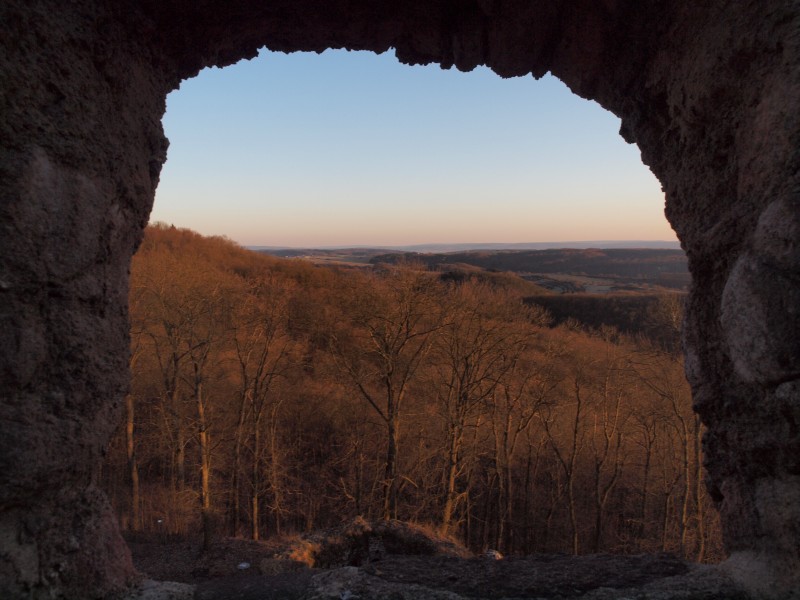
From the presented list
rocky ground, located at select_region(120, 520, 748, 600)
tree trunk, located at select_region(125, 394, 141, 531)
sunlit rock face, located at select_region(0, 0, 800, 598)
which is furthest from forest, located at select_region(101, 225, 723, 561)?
sunlit rock face, located at select_region(0, 0, 800, 598)

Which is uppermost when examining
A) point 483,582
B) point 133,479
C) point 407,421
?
point 483,582

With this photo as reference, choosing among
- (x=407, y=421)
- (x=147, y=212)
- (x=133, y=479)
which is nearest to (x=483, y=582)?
(x=147, y=212)

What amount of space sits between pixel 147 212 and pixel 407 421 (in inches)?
641

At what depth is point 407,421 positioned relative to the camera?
61.2 feet

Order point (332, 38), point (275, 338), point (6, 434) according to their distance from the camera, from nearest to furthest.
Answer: point (6, 434) < point (332, 38) < point (275, 338)

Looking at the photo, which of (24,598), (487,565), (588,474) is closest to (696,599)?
(487,565)

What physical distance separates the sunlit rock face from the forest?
12.7 metres

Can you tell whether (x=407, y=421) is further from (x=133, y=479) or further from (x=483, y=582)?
(x=483, y=582)

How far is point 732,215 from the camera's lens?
2.67 meters

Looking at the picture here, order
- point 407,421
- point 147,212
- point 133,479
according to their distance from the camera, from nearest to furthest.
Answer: point 147,212 < point 133,479 < point 407,421

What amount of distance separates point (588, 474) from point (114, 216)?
21.3 m

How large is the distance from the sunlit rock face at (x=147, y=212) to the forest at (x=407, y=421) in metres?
12.7

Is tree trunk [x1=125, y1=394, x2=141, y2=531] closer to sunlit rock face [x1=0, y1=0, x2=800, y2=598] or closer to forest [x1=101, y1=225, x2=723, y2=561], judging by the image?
forest [x1=101, y1=225, x2=723, y2=561]

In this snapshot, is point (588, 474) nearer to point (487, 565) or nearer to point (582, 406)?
point (582, 406)
